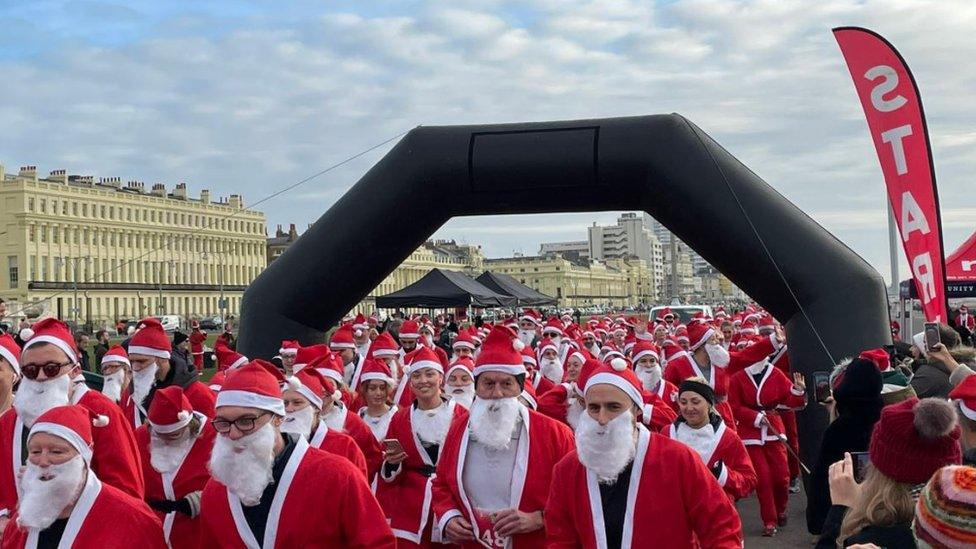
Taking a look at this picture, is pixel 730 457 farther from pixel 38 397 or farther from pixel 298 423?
pixel 38 397

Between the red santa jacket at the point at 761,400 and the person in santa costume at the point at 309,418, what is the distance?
216 inches

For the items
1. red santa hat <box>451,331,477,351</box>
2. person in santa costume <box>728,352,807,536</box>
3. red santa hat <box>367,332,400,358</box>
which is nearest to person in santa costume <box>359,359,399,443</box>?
red santa hat <box>367,332,400,358</box>

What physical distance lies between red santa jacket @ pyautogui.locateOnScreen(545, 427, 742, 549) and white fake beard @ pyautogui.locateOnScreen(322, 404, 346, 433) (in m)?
2.44

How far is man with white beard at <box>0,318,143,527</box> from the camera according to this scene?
4.58m

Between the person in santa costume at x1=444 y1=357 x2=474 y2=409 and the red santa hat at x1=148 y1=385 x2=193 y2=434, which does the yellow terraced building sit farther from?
the red santa hat at x1=148 y1=385 x2=193 y2=434

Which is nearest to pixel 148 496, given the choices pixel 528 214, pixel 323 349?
pixel 323 349

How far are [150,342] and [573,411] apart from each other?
3.28 meters

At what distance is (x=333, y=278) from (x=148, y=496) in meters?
6.15

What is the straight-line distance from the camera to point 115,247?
108m

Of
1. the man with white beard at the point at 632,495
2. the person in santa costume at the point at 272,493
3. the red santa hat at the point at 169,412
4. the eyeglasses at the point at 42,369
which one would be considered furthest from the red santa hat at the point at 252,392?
the eyeglasses at the point at 42,369

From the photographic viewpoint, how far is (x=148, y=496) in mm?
5184

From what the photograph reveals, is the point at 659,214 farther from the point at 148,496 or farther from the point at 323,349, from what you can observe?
the point at 148,496

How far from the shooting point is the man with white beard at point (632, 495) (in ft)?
13.2

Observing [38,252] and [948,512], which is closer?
[948,512]
